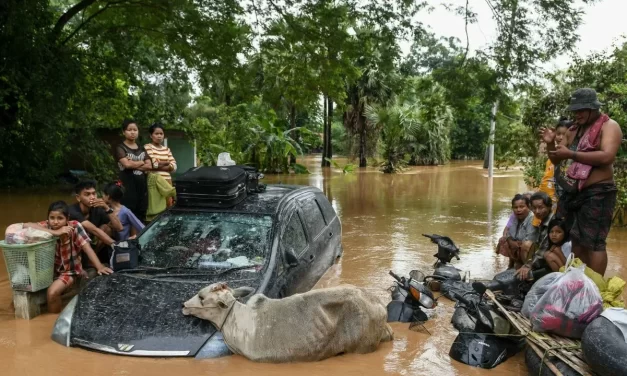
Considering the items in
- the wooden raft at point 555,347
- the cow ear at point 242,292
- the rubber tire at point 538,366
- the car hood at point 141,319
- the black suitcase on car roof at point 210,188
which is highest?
the black suitcase on car roof at point 210,188

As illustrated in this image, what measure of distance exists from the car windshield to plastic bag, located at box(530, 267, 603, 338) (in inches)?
92.9

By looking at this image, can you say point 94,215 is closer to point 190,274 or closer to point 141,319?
point 190,274

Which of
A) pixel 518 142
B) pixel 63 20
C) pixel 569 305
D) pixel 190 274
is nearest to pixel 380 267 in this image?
pixel 190 274

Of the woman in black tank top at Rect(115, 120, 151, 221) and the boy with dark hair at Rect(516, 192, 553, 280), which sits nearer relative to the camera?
the boy with dark hair at Rect(516, 192, 553, 280)

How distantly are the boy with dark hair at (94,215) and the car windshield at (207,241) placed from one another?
0.75 m

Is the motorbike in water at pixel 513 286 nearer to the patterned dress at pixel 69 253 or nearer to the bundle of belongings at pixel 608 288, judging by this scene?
the bundle of belongings at pixel 608 288

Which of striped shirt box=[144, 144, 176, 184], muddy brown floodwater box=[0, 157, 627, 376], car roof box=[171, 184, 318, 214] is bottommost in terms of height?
muddy brown floodwater box=[0, 157, 627, 376]

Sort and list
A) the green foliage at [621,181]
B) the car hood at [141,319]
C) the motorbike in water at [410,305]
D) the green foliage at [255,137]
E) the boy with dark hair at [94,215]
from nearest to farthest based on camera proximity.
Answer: the car hood at [141,319] → the motorbike in water at [410,305] → the boy with dark hair at [94,215] → the green foliage at [621,181] → the green foliage at [255,137]

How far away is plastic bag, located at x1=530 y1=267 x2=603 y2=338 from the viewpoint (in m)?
4.14

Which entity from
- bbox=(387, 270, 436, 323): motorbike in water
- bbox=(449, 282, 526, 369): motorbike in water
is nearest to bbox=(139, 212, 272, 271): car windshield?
bbox=(387, 270, 436, 323): motorbike in water

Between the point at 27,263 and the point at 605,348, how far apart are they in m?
4.87

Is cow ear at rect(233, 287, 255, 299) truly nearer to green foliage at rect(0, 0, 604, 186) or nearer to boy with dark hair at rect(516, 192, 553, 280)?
boy with dark hair at rect(516, 192, 553, 280)

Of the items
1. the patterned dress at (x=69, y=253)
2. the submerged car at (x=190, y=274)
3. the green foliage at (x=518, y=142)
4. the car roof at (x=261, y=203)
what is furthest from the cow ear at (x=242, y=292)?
the green foliage at (x=518, y=142)

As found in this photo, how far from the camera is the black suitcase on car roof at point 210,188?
5.50 m
